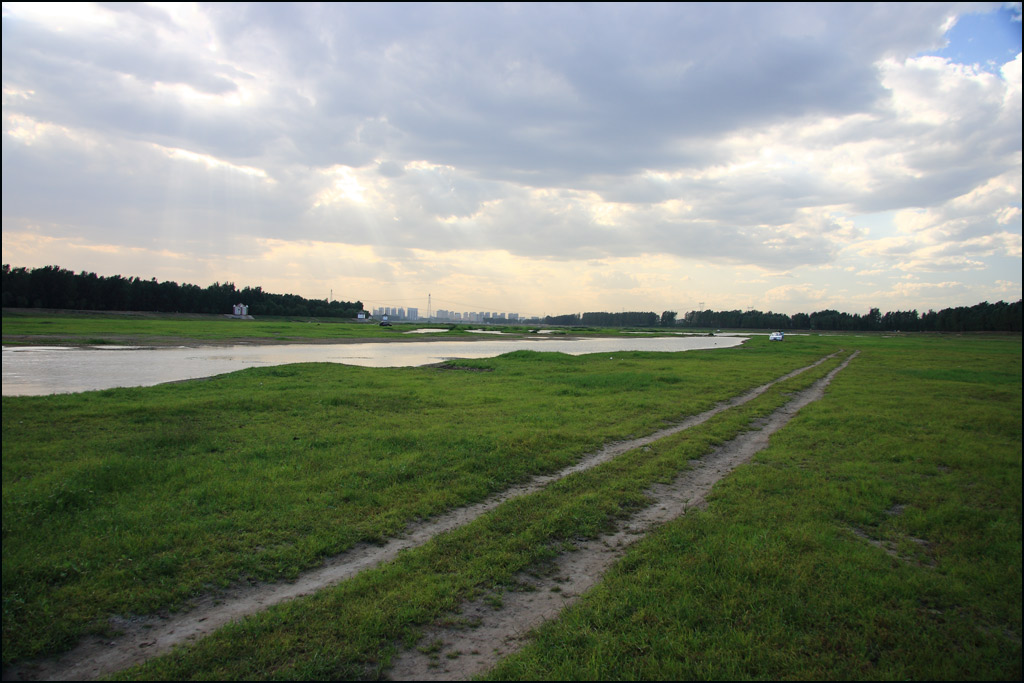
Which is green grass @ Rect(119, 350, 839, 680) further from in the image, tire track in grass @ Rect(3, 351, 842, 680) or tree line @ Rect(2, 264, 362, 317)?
tree line @ Rect(2, 264, 362, 317)

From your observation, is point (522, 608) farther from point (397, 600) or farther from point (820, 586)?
point (820, 586)

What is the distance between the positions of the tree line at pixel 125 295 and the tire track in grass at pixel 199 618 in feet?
351

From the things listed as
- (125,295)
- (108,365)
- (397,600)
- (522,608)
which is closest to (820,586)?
(522,608)

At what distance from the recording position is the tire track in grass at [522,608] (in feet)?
14.1

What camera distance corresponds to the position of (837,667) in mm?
4176

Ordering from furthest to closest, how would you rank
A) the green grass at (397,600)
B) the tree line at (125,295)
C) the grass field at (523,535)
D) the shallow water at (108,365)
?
the tree line at (125,295), the shallow water at (108,365), the grass field at (523,535), the green grass at (397,600)

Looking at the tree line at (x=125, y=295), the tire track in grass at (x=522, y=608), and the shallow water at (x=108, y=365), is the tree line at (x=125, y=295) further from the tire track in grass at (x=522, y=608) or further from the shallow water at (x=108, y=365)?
the tire track in grass at (x=522, y=608)

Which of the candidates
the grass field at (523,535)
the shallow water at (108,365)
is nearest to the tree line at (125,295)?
the shallow water at (108,365)

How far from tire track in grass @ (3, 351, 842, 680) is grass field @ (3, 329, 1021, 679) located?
194 mm

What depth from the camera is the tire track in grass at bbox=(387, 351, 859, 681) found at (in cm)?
431

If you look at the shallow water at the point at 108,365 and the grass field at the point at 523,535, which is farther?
the shallow water at the point at 108,365

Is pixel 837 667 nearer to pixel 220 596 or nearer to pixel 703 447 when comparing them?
pixel 220 596

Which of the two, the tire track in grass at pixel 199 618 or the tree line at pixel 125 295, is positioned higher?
the tree line at pixel 125 295

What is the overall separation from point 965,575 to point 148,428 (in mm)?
15627
